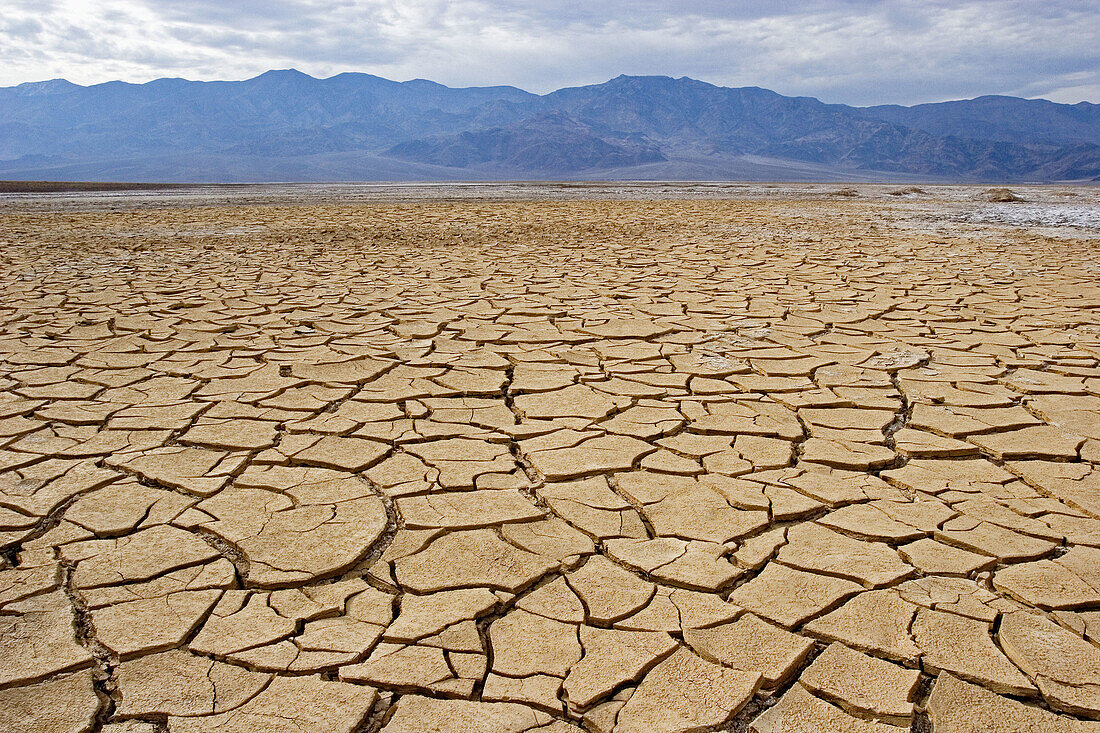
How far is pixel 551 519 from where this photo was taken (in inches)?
77.7

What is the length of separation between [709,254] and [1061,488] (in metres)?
5.26

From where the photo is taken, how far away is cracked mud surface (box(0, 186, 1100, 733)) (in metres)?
1.33

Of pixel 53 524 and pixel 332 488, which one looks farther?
pixel 332 488

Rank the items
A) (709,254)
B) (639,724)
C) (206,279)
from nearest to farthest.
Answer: (639,724)
(206,279)
(709,254)

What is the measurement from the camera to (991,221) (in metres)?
11.1

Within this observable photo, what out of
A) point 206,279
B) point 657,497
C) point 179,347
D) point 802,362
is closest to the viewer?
point 657,497

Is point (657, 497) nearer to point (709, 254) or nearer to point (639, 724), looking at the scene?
point (639, 724)

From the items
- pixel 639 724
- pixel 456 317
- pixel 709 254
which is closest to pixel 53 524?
pixel 639 724

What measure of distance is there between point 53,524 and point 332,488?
0.70 meters

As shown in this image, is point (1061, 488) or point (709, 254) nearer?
point (1061, 488)

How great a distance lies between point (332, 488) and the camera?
216cm

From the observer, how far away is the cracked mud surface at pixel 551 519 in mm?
1329

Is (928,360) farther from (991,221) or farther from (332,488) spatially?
(991,221)

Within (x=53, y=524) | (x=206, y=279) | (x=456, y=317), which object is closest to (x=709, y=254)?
(x=456, y=317)
